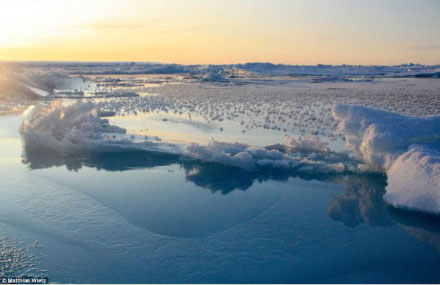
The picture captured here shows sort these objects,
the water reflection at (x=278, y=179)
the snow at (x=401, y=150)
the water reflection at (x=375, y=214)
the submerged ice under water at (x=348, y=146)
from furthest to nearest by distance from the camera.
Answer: the submerged ice under water at (x=348, y=146), the snow at (x=401, y=150), the water reflection at (x=278, y=179), the water reflection at (x=375, y=214)

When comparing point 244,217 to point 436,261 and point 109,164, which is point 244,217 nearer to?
point 436,261

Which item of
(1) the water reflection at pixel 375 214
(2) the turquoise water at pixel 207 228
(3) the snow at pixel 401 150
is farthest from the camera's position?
Result: (3) the snow at pixel 401 150

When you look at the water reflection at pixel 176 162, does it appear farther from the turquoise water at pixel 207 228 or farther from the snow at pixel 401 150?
the snow at pixel 401 150

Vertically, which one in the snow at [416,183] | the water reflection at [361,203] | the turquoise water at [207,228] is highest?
the snow at [416,183]

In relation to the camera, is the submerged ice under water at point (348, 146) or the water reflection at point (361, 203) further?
the submerged ice under water at point (348, 146)

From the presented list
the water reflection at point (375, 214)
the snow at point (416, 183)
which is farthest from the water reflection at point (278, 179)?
the snow at point (416, 183)
